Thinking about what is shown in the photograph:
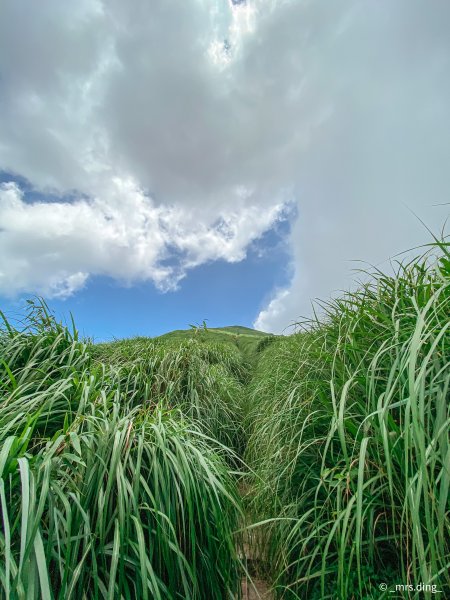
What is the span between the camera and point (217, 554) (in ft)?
4.14

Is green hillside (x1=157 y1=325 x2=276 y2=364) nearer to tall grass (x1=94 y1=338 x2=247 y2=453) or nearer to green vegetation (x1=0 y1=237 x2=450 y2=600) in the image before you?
tall grass (x1=94 y1=338 x2=247 y2=453)

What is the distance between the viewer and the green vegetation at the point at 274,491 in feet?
3.05

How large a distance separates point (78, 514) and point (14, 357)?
5.64ft

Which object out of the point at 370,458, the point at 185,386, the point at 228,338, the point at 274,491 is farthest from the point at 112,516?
the point at 228,338

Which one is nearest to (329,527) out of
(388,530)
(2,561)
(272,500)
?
(388,530)

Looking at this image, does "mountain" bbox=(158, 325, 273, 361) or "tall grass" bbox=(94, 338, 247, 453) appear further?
"mountain" bbox=(158, 325, 273, 361)

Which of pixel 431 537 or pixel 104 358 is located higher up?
pixel 104 358

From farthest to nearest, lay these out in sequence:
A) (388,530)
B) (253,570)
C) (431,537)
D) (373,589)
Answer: (253,570) < (388,530) < (373,589) < (431,537)

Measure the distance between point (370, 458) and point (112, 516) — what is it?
111 centimetres

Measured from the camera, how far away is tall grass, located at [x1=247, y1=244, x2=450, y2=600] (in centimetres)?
93

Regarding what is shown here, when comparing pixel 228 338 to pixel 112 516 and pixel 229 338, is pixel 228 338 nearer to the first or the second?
pixel 229 338

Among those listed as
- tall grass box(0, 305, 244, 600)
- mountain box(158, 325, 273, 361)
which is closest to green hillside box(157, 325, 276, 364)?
mountain box(158, 325, 273, 361)

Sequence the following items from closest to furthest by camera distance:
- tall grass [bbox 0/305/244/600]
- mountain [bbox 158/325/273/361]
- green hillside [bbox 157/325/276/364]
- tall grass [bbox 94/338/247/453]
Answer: tall grass [bbox 0/305/244/600], tall grass [bbox 94/338/247/453], green hillside [bbox 157/325/276/364], mountain [bbox 158/325/273/361]

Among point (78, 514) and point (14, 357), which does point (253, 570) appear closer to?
point (78, 514)
